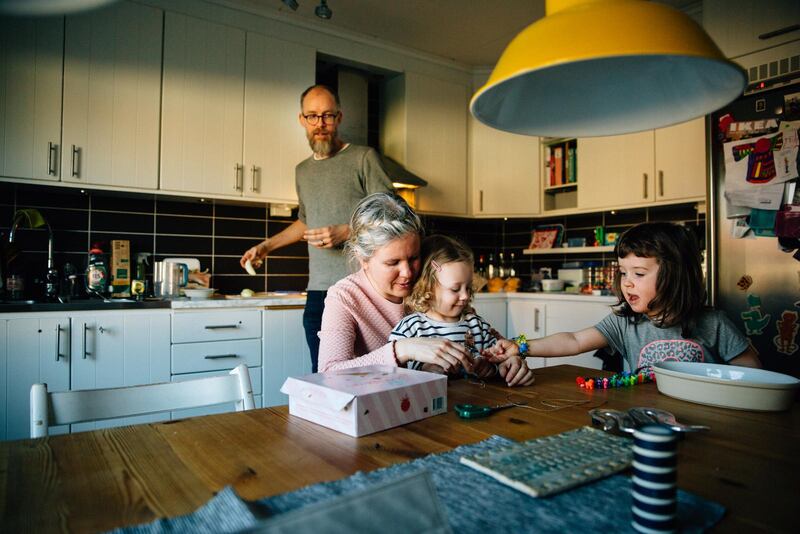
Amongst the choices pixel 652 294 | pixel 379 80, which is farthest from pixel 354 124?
pixel 652 294

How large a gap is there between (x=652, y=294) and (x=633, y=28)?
3.55ft

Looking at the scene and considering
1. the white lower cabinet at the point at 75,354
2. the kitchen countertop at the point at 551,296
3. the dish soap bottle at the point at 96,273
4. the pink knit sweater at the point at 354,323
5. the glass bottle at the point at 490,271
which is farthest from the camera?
the glass bottle at the point at 490,271

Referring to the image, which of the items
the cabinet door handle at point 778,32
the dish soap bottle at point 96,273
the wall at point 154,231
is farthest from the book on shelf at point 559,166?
the dish soap bottle at point 96,273

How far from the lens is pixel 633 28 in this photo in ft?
2.38

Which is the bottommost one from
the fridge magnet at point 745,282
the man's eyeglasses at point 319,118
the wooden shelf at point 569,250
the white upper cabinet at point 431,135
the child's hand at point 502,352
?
the child's hand at point 502,352

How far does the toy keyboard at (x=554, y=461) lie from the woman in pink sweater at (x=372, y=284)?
66 cm

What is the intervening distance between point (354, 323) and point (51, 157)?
2.10 m

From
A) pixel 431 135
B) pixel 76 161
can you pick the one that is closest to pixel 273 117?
pixel 76 161

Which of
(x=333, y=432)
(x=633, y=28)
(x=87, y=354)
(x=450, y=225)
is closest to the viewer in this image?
(x=633, y=28)

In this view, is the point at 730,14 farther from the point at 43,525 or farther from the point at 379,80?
the point at 43,525

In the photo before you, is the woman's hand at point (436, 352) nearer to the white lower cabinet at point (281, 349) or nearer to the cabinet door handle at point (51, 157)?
the white lower cabinet at point (281, 349)

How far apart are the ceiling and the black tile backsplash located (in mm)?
1245

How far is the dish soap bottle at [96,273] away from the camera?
2.79 meters

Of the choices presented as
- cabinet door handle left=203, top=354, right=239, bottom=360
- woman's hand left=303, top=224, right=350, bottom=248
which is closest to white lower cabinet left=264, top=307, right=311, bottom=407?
cabinet door handle left=203, top=354, right=239, bottom=360
